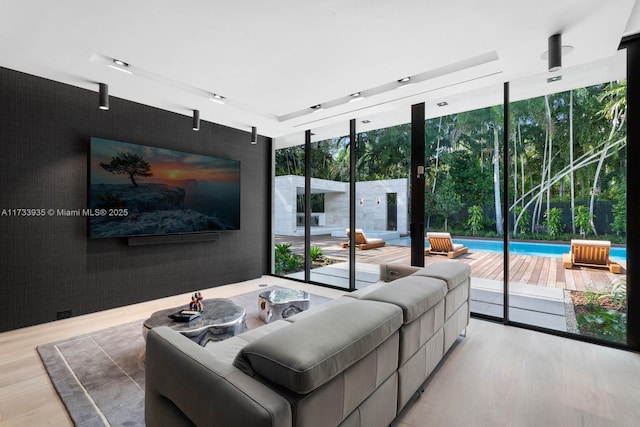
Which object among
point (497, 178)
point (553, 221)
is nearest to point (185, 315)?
point (497, 178)

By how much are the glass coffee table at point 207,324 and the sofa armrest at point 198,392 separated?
958 millimetres

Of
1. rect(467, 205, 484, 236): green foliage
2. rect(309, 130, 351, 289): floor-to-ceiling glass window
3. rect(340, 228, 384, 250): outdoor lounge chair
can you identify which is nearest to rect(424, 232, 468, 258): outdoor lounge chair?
rect(467, 205, 484, 236): green foliage

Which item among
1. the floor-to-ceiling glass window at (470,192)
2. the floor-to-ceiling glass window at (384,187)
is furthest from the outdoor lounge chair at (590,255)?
the floor-to-ceiling glass window at (384,187)

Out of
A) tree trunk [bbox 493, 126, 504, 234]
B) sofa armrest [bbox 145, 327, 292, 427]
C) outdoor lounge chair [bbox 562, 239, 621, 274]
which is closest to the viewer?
sofa armrest [bbox 145, 327, 292, 427]

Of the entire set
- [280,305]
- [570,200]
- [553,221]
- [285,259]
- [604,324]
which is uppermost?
[570,200]

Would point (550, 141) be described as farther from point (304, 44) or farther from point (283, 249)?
point (283, 249)

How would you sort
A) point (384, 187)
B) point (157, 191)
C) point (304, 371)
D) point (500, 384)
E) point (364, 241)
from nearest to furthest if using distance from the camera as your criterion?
point (304, 371), point (500, 384), point (157, 191), point (384, 187), point (364, 241)

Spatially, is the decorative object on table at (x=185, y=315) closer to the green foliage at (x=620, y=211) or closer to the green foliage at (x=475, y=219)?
the green foliage at (x=475, y=219)

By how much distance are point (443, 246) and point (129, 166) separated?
422cm

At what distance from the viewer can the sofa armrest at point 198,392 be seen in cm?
101

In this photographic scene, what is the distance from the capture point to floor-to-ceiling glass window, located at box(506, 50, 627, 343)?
306 cm

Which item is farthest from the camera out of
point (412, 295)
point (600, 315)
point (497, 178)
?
point (497, 178)

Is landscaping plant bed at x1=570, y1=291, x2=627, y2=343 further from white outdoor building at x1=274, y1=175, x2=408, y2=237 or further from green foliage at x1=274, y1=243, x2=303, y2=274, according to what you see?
green foliage at x1=274, y1=243, x2=303, y2=274

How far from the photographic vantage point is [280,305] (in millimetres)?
3367
